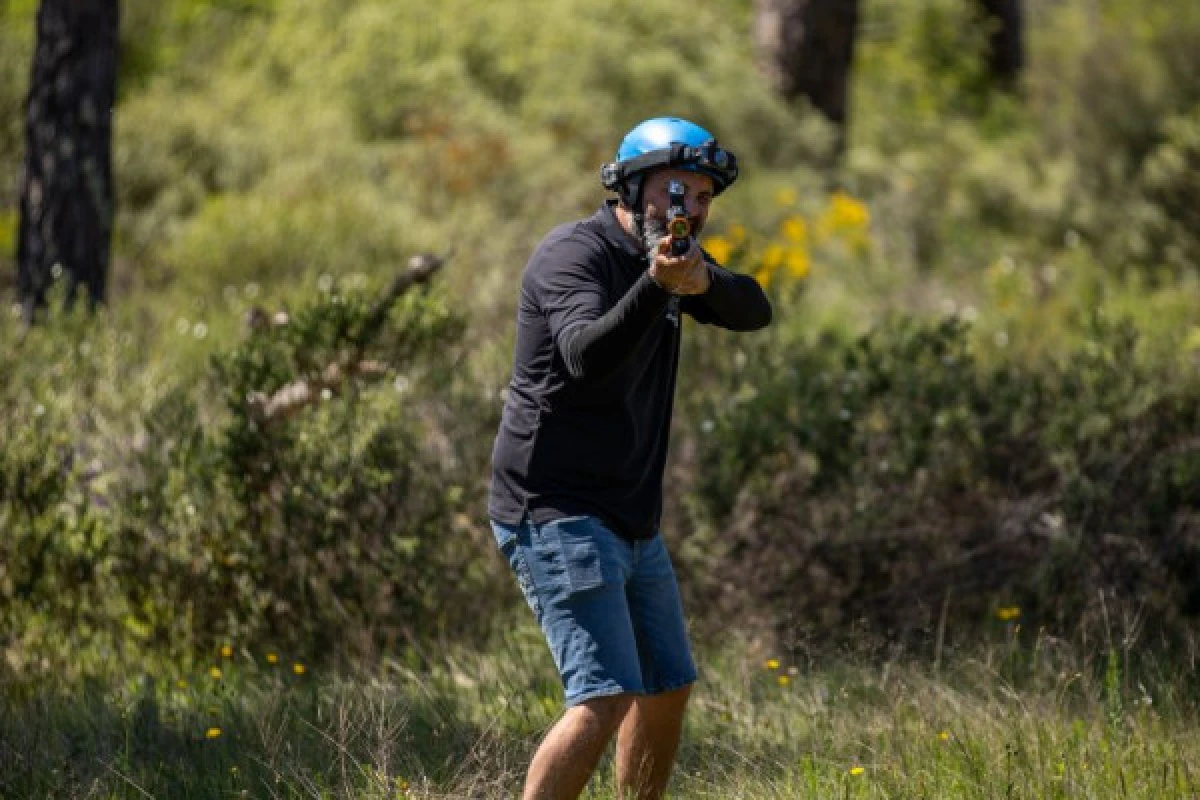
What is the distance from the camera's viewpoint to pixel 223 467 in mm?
6090

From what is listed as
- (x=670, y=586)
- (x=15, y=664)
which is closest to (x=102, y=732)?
(x=15, y=664)

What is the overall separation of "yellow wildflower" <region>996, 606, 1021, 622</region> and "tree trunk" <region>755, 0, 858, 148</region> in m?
9.22

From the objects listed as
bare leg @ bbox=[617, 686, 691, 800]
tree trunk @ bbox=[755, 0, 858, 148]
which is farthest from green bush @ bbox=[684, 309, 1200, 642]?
tree trunk @ bbox=[755, 0, 858, 148]

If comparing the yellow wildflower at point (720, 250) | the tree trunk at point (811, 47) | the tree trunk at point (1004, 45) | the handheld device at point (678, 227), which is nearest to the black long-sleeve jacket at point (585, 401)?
the handheld device at point (678, 227)

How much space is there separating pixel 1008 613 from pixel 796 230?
210 inches

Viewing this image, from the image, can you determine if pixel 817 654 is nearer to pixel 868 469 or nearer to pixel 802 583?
pixel 802 583

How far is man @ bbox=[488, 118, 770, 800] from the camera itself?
3.82 metres

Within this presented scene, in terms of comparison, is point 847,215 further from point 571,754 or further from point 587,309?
point 571,754

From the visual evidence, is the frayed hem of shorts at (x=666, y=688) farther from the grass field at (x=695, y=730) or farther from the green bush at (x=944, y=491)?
the green bush at (x=944, y=491)

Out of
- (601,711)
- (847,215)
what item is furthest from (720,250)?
(601,711)

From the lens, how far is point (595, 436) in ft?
12.9

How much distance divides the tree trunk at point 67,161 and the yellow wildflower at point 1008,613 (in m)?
4.76

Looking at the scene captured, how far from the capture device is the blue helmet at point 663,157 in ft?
12.5

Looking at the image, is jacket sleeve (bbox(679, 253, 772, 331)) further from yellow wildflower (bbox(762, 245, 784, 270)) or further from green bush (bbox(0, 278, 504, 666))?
yellow wildflower (bbox(762, 245, 784, 270))
